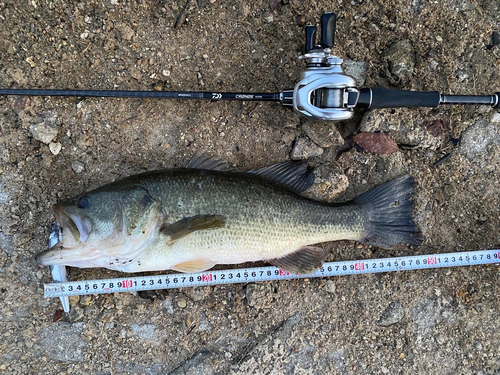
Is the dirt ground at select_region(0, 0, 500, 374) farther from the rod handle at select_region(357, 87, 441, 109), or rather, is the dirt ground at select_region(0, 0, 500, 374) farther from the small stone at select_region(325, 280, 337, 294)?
the rod handle at select_region(357, 87, 441, 109)

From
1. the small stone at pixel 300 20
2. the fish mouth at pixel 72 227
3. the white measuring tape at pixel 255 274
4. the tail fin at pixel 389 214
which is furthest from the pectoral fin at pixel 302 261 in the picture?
the small stone at pixel 300 20

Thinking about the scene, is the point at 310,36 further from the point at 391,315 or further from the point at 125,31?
the point at 391,315

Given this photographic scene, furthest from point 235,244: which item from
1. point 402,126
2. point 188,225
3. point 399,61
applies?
point 399,61

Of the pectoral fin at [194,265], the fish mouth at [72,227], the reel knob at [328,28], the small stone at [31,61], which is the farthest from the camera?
the small stone at [31,61]

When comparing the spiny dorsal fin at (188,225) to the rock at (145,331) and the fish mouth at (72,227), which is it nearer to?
the fish mouth at (72,227)

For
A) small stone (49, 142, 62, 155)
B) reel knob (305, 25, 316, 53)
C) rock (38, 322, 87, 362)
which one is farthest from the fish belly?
reel knob (305, 25, 316, 53)

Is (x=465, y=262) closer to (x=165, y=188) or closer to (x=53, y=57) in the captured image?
(x=165, y=188)

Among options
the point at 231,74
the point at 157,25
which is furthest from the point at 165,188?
the point at 157,25
